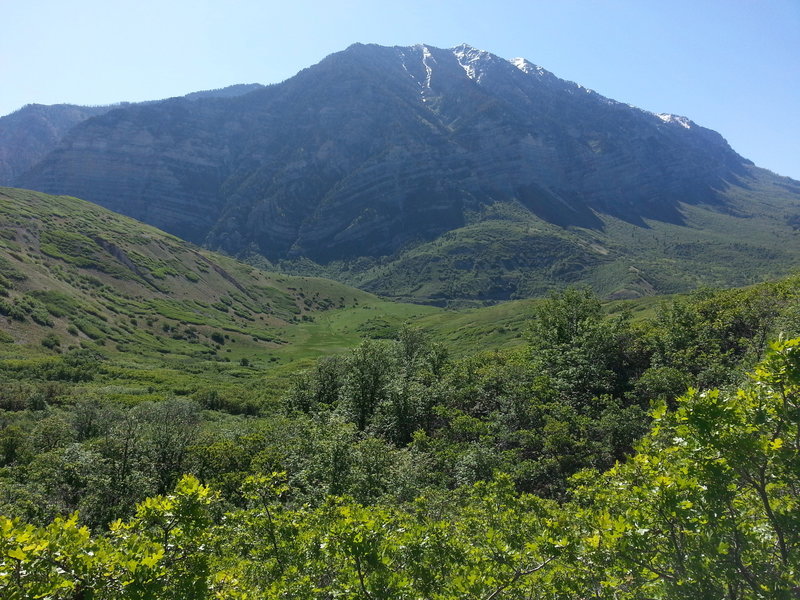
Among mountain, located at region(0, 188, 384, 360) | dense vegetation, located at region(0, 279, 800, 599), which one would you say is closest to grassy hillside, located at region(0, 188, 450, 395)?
mountain, located at region(0, 188, 384, 360)

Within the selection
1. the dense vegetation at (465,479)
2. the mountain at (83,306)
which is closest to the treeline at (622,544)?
the dense vegetation at (465,479)

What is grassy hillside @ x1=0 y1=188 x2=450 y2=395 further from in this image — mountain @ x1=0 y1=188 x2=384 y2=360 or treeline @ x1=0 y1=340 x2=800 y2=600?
treeline @ x1=0 y1=340 x2=800 y2=600

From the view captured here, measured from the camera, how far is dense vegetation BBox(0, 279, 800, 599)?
814cm

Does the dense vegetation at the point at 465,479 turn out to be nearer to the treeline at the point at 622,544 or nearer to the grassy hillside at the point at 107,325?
the treeline at the point at 622,544

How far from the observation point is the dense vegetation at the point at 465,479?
814 centimetres

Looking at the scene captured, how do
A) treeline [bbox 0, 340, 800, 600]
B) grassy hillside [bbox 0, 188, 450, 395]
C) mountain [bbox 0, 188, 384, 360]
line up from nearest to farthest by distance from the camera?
treeline [bbox 0, 340, 800, 600]
grassy hillside [bbox 0, 188, 450, 395]
mountain [bbox 0, 188, 384, 360]

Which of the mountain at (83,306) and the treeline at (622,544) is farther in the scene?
the mountain at (83,306)

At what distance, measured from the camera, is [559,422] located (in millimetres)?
31281

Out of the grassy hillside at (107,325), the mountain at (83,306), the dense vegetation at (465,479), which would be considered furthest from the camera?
the mountain at (83,306)

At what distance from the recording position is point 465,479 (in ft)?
86.9

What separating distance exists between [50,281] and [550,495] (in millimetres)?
184081

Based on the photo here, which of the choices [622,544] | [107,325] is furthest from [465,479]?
[107,325]

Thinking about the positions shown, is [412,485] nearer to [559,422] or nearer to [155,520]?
[559,422]

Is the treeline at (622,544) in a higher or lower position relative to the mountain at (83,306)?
higher
